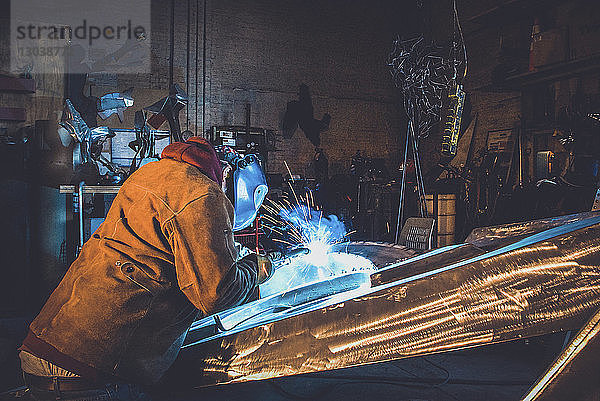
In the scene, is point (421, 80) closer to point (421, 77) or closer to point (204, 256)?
point (421, 77)

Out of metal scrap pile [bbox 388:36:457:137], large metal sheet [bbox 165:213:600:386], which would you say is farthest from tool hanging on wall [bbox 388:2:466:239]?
large metal sheet [bbox 165:213:600:386]

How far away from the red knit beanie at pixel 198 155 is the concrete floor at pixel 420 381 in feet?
3.61

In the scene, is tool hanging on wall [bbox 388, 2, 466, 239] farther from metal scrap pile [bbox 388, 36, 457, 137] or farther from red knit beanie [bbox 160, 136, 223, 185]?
red knit beanie [bbox 160, 136, 223, 185]

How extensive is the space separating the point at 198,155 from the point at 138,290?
1.70 ft

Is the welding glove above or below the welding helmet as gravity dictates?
below

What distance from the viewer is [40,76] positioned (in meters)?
8.24

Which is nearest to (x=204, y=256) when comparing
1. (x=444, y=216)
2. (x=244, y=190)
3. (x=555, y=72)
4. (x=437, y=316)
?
(x=437, y=316)

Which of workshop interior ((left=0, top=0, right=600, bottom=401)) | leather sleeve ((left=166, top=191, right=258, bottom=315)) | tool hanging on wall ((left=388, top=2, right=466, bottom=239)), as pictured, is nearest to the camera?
workshop interior ((left=0, top=0, right=600, bottom=401))

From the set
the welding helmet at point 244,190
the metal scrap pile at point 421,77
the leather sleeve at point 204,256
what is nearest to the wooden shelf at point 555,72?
the metal scrap pile at point 421,77

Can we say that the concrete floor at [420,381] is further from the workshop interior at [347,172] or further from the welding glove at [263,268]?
the welding glove at [263,268]

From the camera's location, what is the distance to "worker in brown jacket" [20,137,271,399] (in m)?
1.55

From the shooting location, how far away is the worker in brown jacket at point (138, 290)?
1548 millimetres

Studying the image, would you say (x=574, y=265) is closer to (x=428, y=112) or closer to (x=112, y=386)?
(x=112, y=386)

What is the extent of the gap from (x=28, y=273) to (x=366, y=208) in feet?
18.5
